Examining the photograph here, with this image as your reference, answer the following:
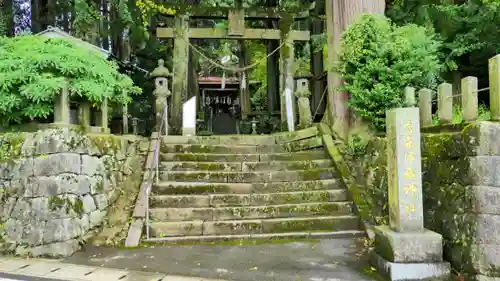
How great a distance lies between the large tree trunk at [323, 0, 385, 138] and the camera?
28.2 ft

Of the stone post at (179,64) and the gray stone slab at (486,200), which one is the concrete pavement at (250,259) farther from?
the stone post at (179,64)

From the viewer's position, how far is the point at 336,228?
21.3 ft

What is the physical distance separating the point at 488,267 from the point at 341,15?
653cm

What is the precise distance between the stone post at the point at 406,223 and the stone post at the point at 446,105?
0.64m

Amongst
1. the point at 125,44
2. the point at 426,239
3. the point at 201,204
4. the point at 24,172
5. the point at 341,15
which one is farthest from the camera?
the point at 125,44

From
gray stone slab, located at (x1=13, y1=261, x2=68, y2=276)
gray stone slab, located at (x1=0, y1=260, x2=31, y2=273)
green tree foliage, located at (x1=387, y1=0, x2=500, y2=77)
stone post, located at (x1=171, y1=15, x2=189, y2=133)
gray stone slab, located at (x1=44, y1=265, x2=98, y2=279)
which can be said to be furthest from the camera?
stone post, located at (x1=171, y1=15, x2=189, y2=133)

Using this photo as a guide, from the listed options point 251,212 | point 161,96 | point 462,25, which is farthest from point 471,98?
point 161,96

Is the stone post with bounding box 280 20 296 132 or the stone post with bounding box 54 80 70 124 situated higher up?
the stone post with bounding box 280 20 296 132

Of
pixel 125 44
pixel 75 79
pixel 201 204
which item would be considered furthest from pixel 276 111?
pixel 75 79

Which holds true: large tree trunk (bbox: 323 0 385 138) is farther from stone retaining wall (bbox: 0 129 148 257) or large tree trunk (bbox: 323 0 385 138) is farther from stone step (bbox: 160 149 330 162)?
stone retaining wall (bbox: 0 129 148 257)

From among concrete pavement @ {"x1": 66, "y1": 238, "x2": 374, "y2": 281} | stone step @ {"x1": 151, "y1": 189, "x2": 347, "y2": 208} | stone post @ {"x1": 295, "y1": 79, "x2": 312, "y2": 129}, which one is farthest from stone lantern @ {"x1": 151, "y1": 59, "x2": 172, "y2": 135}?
concrete pavement @ {"x1": 66, "y1": 238, "x2": 374, "y2": 281}

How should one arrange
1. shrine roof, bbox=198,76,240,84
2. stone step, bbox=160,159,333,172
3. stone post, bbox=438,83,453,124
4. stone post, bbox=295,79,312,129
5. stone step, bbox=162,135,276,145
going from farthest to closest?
shrine roof, bbox=198,76,240,84 < stone post, bbox=295,79,312,129 < stone step, bbox=162,135,276,145 < stone step, bbox=160,159,333,172 < stone post, bbox=438,83,453,124

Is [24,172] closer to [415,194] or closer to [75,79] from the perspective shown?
[75,79]

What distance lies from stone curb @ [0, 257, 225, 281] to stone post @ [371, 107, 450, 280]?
218 cm
